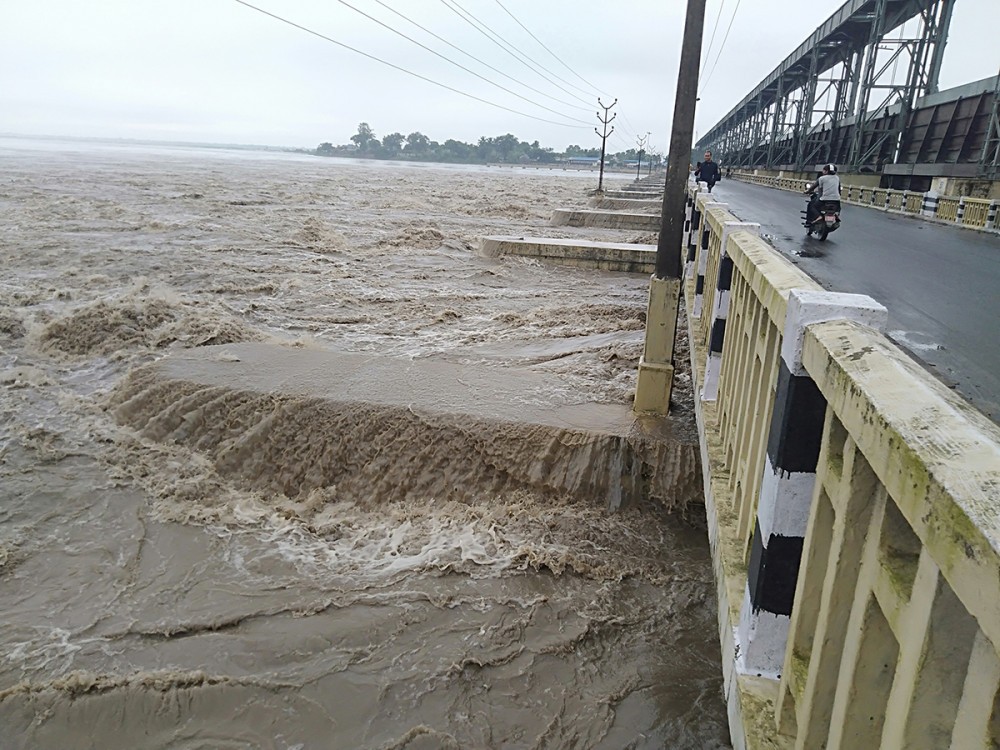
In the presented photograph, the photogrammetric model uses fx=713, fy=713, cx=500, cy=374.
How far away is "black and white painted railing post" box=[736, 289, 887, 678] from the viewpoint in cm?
217

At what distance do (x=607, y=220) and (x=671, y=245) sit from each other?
2056cm

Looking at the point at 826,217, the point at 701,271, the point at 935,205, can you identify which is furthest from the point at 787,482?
the point at 935,205

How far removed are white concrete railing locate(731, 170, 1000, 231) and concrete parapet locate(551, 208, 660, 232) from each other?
689cm

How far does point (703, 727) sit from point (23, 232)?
77.3 ft

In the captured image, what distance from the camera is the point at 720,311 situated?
5289 millimetres

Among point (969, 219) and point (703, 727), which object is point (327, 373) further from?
point (969, 219)

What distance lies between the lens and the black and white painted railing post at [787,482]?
217 cm

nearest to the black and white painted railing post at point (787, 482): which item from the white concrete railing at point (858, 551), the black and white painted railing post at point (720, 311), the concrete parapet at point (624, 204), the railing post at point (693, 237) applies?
the white concrete railing at point (858, 551)

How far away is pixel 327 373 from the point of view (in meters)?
8.36

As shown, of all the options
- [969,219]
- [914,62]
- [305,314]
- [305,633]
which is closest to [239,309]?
[305,314]

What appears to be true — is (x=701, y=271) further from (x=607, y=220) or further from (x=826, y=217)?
(x=607, y=220)

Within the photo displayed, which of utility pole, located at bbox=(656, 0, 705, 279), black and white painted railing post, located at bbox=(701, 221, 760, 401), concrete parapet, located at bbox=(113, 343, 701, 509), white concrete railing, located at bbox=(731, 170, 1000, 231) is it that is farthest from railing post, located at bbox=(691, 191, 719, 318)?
white concrete railing, located at bbox=(731, 170, 1000, 231)

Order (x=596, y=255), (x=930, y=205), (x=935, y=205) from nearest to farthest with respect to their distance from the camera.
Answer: (x=596, y=255) → (x=935, y=205) → (x=930, y=205)

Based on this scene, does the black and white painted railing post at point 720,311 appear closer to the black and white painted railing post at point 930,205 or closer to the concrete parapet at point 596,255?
the concrete parapet at point 596,255
